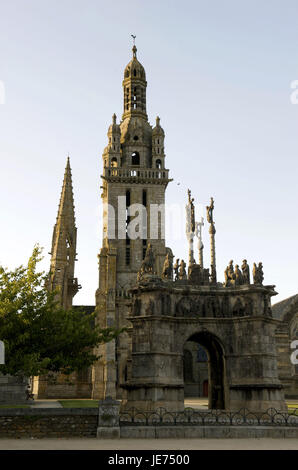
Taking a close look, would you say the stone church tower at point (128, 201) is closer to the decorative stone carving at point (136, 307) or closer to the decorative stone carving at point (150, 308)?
the decorative stone carving at point (136, 307)

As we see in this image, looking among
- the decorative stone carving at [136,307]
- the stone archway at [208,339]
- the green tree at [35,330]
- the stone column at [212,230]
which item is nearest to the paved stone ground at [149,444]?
the green tree at [35,330]

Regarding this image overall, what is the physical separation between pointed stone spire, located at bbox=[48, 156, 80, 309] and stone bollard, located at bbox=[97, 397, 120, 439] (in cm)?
3510

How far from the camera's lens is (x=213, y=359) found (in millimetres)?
31016

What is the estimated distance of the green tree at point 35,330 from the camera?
23.0 m

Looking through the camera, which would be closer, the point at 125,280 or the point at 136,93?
the point at 125,280

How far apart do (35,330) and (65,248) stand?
38.0m

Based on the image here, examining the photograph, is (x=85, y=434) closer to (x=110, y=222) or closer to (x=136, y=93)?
(x=110, y=222)

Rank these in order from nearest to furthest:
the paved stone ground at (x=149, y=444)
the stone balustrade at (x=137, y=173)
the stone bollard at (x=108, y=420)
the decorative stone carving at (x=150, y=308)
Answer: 1. the paved stone ground at (x=149, y=444)
2. the stone bollard at (x=108, y=420)
3. the decorative stone carving at (x=150, y=308)
4. the stone balustrade at (x=137, y=173)

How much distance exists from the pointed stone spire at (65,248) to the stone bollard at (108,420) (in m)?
35.1

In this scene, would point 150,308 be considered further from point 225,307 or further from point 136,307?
point 225,307

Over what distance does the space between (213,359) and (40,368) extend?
12.2 metres

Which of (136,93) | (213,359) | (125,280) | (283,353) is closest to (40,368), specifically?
(213,359)

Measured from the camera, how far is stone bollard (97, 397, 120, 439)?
2109cm

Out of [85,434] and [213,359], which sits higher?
[213,359]
